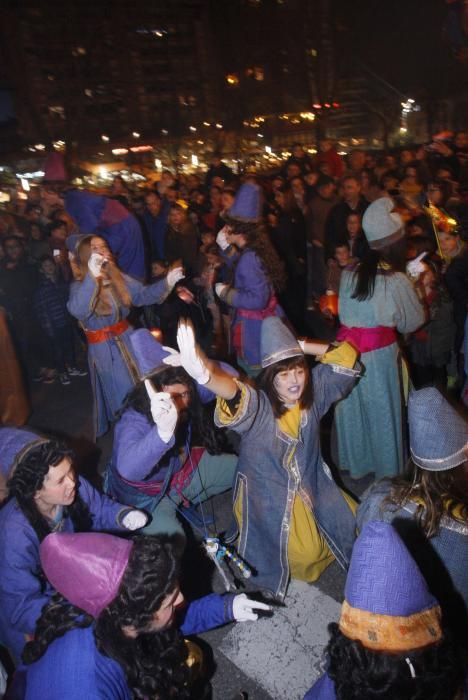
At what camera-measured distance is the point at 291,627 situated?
2850mm

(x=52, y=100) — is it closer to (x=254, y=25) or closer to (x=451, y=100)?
(x=254, y=25)

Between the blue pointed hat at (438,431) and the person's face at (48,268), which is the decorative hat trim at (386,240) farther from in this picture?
the person's face at (48,268)

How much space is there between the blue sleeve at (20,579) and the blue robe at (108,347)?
2125 mm

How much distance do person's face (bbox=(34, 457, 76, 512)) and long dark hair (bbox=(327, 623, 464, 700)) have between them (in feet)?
5.64

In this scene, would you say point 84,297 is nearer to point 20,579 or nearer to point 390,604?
point 20,579

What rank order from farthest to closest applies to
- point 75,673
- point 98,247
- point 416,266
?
point 98,247 → point 416,266 → point 75,673

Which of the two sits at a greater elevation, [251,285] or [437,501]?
[251,285]

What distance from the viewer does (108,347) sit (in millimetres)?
4406

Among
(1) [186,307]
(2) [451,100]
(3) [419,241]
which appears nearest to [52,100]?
(2) [451,100]

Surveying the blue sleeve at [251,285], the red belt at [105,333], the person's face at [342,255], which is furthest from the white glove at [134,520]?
the person's face at [342,255]

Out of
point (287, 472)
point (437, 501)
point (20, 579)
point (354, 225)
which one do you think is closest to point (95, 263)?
point (287, 472)

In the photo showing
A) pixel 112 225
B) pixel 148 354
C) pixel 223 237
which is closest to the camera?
pixel 148 354

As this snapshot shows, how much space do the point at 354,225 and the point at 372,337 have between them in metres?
3.43

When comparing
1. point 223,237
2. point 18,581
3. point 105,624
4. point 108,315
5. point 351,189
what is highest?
point 351,189
